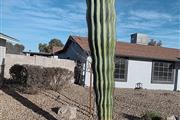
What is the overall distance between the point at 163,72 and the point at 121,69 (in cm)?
403

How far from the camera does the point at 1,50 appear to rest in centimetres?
1789

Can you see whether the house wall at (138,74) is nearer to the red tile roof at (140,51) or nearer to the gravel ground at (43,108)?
the red tile roof at (140,51)

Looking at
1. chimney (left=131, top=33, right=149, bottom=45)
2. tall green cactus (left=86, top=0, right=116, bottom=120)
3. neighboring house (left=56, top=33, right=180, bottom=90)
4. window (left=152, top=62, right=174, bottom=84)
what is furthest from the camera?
chimney (left=131, top=33, right=149, bottom=45)

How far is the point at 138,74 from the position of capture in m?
25.9

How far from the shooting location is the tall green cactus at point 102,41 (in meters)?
3.99

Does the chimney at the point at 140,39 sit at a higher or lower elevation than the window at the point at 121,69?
higher

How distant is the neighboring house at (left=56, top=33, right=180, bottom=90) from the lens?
80.5 feet

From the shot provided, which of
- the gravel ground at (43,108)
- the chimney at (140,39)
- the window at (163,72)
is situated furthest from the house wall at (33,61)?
the chimney at (140,39)

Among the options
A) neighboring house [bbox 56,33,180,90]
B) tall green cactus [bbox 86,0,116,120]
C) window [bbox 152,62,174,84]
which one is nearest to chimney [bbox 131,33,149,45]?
neighboring house [bbox 56,33,180,90]

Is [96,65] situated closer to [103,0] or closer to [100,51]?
[100,51]

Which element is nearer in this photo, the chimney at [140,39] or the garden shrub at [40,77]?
the garden shrub at [40,77]

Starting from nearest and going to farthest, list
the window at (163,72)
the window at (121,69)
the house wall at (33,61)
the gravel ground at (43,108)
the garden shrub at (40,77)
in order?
1. the gravel ground at (43,108)
2. the garden shrub at (40,77)
3. the house wall at (33,61)
4. the window at (121,69)
5. the window at (163,72)

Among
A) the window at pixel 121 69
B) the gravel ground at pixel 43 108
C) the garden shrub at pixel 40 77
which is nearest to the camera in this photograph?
the gravel ground at pixel 43 108

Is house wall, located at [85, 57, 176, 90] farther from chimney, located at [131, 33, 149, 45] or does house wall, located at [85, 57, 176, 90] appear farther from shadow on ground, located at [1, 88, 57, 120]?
shadow on ground, located at [1, 88, 57, 120]
